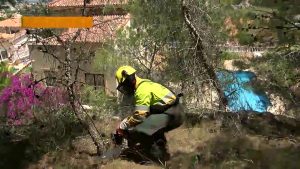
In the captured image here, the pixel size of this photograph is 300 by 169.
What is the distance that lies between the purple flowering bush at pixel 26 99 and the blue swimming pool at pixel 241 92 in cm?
287

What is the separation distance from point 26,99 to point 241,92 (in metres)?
4.69

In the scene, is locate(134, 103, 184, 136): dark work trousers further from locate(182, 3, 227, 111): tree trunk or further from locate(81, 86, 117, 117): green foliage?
locate(182, 3, 227, 111): tree trunk

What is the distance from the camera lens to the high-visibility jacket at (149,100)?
170 inches

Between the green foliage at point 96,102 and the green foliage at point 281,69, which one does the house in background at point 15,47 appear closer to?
the green foliage at point 96,102

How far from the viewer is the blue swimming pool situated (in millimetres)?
7559

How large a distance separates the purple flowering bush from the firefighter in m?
1.28

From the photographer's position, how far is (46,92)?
619cm

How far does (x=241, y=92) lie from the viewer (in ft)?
27.9

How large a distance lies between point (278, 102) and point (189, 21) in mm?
4462

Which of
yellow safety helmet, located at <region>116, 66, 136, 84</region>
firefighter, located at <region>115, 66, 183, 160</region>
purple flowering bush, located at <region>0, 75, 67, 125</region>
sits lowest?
purple flowering bush, located at <region>0, 75, 67, 125</region>

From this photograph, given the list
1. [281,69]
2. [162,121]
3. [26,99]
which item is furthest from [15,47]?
[281,69]

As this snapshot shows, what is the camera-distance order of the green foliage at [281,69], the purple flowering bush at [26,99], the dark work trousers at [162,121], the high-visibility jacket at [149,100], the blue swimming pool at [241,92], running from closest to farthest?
the high-visibility jacket at [149,100] < the dark work trousers at [162,121] < the green foliage at [281,69] < the purple flowering bush at [26,99] < the blue swimming pool at [241,92]

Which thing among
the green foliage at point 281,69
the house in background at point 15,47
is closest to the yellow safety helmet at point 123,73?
the house in background at point 15,47

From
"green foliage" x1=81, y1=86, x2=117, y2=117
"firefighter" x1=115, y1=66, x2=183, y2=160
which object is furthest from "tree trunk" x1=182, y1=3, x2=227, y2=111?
"firefighter" x1=115, y1=66, x2=183, y2=160
